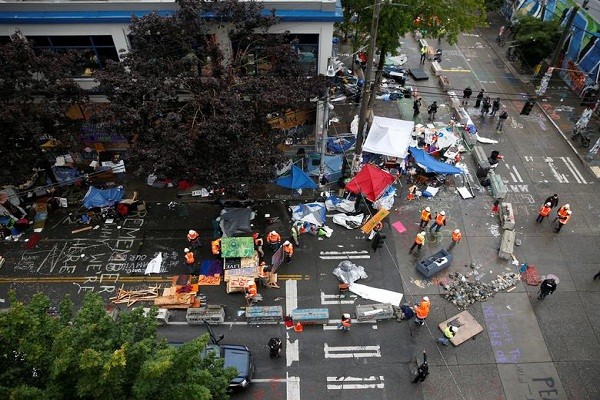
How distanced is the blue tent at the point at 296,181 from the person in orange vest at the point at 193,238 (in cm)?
508

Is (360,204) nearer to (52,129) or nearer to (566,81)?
(52,129)

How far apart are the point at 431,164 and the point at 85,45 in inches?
780

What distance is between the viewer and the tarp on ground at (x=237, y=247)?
19.9 meters

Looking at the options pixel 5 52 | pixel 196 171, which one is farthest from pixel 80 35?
pixel 196 171

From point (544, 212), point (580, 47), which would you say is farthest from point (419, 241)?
point (580, 47)

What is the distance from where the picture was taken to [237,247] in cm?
2009

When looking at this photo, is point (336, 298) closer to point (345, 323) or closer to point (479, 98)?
point (345, 323)

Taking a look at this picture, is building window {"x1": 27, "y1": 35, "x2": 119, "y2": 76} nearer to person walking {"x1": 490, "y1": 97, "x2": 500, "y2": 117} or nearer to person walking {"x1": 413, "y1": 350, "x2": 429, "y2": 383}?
person walking {"x1": 413, "y1": 350, "x2": 429, "y2": 383}

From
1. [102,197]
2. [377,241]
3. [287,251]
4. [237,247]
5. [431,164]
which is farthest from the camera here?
[431,164]

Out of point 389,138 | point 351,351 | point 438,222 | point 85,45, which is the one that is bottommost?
point 351,351

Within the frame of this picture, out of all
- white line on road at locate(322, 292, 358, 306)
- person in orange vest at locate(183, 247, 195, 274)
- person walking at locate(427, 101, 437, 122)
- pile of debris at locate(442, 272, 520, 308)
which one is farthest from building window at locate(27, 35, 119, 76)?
pile of debris at locate(442, 272, 520, 308)

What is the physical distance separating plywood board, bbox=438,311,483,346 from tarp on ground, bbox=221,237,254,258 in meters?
9.00

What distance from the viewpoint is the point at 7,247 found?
70.4 feet

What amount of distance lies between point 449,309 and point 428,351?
241 cm
